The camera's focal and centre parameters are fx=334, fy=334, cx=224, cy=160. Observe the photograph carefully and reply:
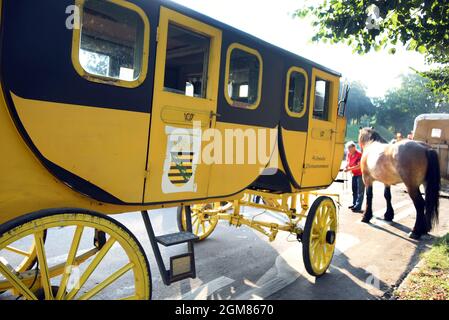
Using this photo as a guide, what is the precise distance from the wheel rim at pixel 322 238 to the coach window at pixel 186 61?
7.76ft

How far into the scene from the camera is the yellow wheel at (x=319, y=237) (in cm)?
430

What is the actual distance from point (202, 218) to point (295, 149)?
2.03 meters

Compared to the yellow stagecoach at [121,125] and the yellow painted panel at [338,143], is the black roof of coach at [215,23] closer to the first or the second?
the yellow stagecoach at [121,125]

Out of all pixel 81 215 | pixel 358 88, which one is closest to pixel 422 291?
pixel 81 215

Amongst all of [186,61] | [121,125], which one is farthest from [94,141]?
[186,61]

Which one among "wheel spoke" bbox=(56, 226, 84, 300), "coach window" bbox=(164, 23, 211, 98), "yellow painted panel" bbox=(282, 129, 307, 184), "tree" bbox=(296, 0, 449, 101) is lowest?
"wheel spoke" bbox=(56, 226, 84, 300)

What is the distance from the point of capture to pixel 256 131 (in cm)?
362

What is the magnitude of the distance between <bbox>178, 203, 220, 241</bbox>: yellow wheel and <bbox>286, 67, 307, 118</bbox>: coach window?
1.87m

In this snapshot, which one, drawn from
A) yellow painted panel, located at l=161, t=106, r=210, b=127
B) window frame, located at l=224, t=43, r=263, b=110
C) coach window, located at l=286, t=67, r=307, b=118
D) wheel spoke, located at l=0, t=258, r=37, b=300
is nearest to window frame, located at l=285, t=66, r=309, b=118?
coach window, located at l=286, t=67, r=307, b=118

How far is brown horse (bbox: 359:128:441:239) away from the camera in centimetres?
655

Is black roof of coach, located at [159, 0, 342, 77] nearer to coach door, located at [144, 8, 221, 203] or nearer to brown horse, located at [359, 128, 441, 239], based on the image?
coach door, located at [144, 8, 221, 203]

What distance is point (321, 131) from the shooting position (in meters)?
4.71
